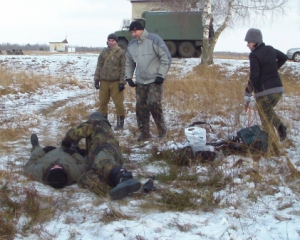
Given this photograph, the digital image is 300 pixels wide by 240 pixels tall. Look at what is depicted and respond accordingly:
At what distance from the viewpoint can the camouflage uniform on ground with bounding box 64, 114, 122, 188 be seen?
10.9 ft

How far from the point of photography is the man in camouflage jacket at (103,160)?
9.78ft

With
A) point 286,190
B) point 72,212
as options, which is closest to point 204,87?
point 286,190

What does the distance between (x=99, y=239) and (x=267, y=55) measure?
9.55 ft

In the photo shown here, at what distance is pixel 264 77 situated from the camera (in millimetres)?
4363

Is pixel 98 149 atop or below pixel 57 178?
atop

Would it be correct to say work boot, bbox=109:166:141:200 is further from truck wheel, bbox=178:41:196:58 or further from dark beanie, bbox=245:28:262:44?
truck wheel, bbox=178:41:196:58

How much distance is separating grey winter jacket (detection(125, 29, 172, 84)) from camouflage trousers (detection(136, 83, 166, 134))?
0.11 m

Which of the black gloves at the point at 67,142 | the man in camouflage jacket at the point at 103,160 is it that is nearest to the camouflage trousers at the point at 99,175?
the man in camouflage jacket at the point at 103,160

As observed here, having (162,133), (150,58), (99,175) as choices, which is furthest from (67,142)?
(150,58)

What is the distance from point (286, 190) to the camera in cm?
322

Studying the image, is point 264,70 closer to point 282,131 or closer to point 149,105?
point 282,131

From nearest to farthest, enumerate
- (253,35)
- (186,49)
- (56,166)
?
(56,166)
(253,35)
(186,49)

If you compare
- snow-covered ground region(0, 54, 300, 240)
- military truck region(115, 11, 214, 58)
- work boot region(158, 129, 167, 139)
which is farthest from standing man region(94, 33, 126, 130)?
military truck region(115, 11, 214, 58)

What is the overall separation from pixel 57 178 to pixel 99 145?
1.86ft
